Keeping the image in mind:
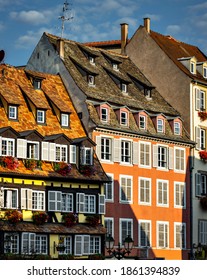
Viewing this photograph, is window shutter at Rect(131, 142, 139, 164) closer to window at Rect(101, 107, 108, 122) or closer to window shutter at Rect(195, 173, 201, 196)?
window at Rect(101, 107, 108, 122)

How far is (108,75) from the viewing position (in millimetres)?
70375

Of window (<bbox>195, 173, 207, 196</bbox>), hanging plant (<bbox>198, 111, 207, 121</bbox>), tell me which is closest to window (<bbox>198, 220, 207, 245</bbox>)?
window (<bbox>195, 173, 207, 196</bbox>)

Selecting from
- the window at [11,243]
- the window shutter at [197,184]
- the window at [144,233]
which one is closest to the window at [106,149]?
the window at [144,233]

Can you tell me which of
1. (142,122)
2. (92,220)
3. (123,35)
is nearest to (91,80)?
(142,122)

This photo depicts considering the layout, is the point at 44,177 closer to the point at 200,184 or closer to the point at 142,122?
the point at 142,122

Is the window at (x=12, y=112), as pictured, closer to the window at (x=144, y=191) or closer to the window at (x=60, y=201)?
the window at (x=60, y=201)

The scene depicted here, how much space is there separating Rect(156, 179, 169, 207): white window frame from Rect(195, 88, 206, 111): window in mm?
7839

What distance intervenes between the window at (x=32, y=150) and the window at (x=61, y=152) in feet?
6.01

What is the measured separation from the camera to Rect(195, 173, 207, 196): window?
71.9m

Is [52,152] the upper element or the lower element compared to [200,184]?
upper

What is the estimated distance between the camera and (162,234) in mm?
68250

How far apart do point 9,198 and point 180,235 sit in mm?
18607

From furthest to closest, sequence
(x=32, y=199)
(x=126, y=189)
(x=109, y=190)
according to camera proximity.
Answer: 1. (x=126, y=189)
2. (x=109, y=190)
3. (x=32, y=199)
